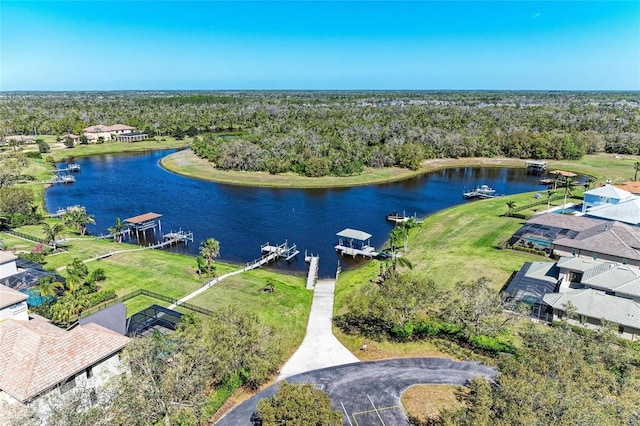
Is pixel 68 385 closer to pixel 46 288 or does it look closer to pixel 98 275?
pixel 46 288

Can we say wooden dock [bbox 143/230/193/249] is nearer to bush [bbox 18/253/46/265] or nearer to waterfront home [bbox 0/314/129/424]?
bush [bbox 18/253/46/265]

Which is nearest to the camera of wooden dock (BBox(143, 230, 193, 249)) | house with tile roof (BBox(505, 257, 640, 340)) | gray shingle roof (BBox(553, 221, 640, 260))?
house with tile roof (BBox(505, 257, 640, 340))

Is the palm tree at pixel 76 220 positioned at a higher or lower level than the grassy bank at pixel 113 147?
lower

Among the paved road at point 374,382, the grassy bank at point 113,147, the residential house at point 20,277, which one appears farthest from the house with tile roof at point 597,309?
the grassy bank at point 113,147

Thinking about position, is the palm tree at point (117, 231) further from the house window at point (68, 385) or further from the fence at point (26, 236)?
the house window at point (68, 385)

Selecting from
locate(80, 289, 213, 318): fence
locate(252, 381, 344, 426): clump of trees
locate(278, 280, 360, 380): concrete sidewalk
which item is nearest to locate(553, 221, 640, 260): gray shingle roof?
locate(278, 280, 360, 380): concrete sidewalk

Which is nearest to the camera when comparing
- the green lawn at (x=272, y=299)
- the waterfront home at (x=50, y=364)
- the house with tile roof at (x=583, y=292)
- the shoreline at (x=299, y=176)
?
the waterfront home at (x=50, y=364)

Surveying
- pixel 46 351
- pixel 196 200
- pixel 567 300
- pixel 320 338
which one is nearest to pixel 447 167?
pixel 196 200
